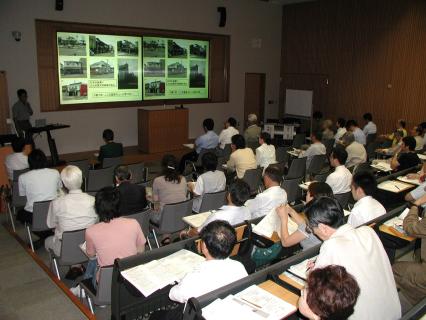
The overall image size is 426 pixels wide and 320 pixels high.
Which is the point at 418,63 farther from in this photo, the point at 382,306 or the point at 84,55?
the point at 382,306

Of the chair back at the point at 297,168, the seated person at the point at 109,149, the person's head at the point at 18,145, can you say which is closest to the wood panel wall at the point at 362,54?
the chair back at the point at 297,168

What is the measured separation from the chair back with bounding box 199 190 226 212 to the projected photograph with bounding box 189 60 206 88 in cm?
740

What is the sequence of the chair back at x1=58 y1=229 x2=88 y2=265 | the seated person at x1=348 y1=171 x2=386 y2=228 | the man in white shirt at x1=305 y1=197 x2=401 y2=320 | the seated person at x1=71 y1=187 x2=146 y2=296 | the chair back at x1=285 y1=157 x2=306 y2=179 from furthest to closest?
the chair back at x1=285 y1=157 x2=306 y2=179 < the seated person at x1=348 y1=171 x2=386 y2=228 < the chair back at x1=58 y1=229 x2=88 y2=265 < the seated person at x1=71 y1=187 x2=146 y2=296 < the man in white shirt at x1=305 y1=197 x2=401 y2=320

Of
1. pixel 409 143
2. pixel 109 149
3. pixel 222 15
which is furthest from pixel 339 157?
pixel 222 15

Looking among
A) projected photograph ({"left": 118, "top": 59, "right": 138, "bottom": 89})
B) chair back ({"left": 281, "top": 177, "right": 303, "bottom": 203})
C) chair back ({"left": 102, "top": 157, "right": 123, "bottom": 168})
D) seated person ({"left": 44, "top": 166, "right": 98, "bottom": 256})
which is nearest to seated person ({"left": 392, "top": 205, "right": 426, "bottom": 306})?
chair back ({"left": 281, "top": 177, "right": 303, "bottom": 203})

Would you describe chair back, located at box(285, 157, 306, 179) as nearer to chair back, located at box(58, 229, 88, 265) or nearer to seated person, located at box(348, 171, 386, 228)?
seated person, located at box(348, 171, 386, 228)

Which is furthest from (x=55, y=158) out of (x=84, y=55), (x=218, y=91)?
(x=218, y=91)

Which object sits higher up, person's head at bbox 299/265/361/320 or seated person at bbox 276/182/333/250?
person's head at bbox 299/265/361/320

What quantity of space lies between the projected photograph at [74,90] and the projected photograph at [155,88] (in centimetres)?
174

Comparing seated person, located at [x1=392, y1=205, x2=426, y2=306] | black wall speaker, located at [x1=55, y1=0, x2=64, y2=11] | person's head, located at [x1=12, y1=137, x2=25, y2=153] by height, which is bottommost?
seated person, located at [x1=392, y1=205, x2=426, y2=306]

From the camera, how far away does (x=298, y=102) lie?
13.6 metres

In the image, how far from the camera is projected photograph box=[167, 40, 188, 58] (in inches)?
434

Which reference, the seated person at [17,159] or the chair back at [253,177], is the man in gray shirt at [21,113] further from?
the chair back at [253,177]

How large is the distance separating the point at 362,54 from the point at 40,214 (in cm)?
1059
